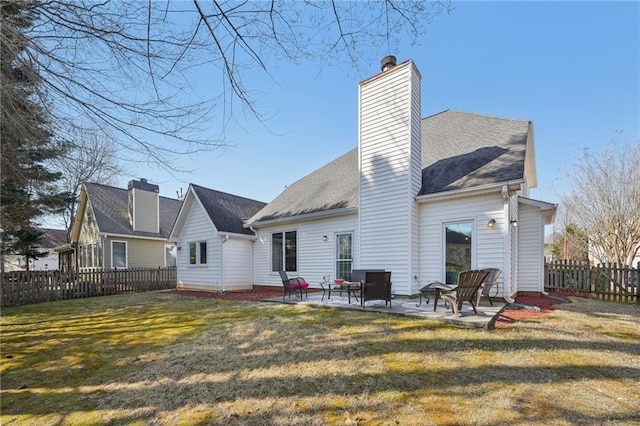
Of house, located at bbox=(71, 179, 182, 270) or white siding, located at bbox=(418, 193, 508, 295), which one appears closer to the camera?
white siding, located at bbox=(418, 193, 508, 295)

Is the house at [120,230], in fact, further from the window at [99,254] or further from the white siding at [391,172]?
the white siding at [391,172]

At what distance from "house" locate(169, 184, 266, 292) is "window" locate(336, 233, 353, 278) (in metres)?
4.66

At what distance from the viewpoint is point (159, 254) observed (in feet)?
67.1

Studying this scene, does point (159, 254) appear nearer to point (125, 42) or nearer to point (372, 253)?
point (372, 253)

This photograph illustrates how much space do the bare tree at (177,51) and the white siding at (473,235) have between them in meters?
6.13

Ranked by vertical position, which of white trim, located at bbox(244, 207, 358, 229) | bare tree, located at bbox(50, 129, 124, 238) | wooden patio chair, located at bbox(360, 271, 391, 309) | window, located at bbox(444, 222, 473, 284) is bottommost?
wooden patio chair, located at bbox(360, 271, 391, 309)

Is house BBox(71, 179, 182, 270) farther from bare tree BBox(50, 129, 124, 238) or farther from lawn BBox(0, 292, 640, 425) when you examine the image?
bare tree BBox(50, 129, 124, 238)

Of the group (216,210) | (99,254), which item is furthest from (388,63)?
(99,254)

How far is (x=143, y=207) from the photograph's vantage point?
19953mm

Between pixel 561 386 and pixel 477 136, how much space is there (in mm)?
9145

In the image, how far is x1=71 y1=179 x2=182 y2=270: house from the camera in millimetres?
18156

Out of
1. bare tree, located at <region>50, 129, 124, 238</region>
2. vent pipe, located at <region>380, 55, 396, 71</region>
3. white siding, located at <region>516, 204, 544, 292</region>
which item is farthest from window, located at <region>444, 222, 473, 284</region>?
bare tree, located at <region>50, 129, 124, 238</region>

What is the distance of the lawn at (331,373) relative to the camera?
9.96ft

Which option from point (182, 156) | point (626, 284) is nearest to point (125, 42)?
point (182, 156)
